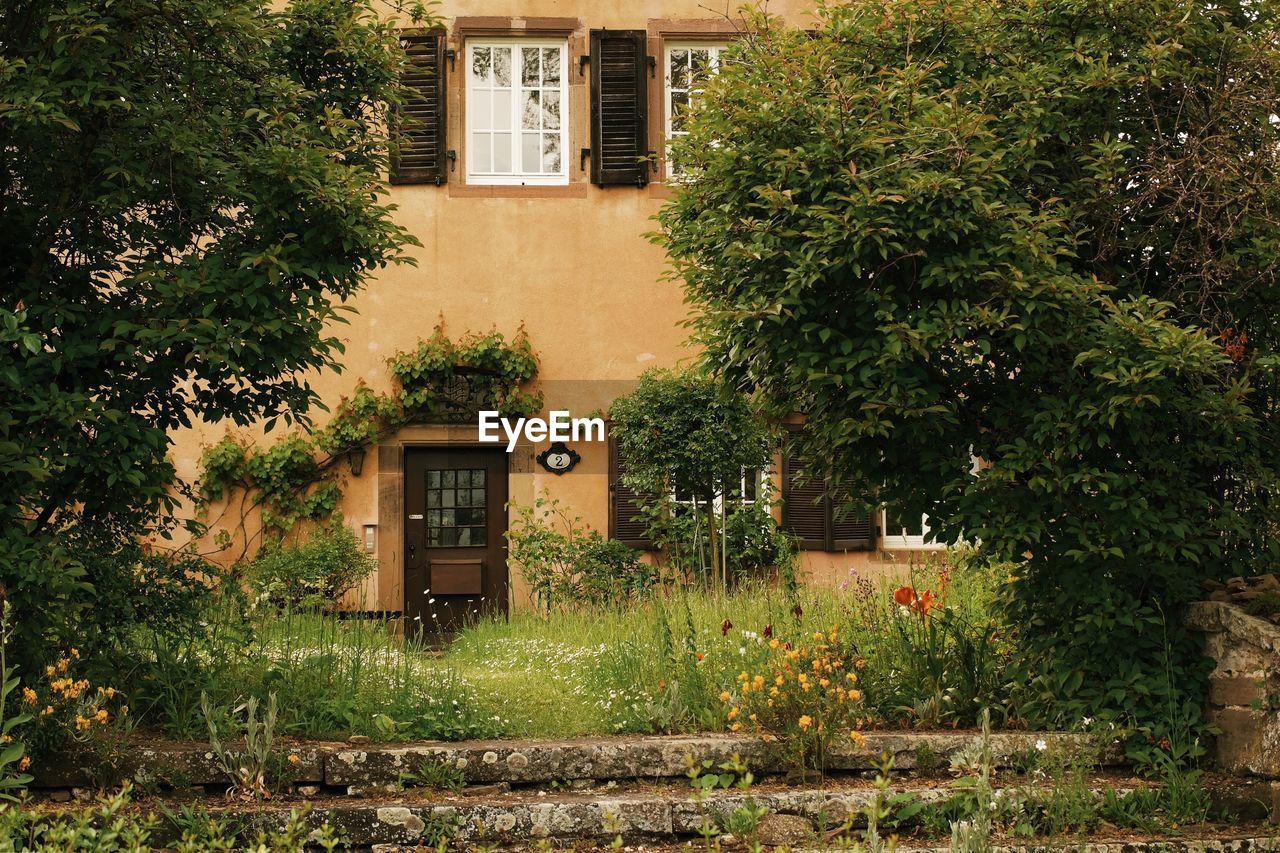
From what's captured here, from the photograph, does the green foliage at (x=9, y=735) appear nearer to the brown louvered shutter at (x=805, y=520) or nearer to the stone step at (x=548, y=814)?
the stone step at (x=548, y=814)

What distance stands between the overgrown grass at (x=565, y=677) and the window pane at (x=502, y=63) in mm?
7584

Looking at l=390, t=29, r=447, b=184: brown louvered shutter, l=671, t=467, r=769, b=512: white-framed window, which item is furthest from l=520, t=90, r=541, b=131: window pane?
l=671, t=467, r=769, b=512: white-framed window

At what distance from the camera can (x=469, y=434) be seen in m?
12.8

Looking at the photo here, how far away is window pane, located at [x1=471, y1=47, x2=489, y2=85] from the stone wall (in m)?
9.71

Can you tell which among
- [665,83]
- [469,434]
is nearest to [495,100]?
[665,83]

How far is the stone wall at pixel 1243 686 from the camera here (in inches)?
204

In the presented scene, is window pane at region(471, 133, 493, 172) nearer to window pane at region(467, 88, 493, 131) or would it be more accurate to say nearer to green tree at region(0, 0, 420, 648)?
window pane at region(467, 88, 493, 131)

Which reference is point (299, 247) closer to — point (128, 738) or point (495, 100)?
point (128, 738)

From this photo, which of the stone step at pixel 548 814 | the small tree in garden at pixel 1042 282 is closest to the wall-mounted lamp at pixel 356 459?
the small tree in garden at pixel 1042 282

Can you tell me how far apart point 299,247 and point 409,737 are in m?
2.20

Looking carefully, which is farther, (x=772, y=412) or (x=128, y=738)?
(x=772, y=412)

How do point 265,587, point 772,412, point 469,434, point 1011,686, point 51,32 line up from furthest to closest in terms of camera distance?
point 469,434
point 265,587
point 772,412
point 1011,686
point 51,32

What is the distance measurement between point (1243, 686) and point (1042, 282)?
1.92 meters

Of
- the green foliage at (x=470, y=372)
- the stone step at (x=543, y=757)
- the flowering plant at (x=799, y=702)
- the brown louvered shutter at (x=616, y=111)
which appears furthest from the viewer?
the brown louvered shutter at (x=616, y=111)
